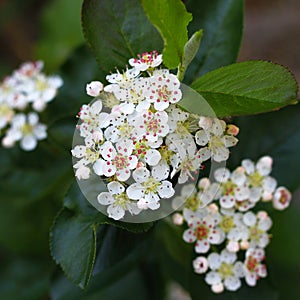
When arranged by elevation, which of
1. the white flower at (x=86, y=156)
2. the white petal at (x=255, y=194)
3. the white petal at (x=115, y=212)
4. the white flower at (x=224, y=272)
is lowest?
the white flower at (x=224, y=272)

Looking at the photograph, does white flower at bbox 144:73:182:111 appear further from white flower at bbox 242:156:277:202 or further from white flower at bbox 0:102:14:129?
white flower at bbox 0:102:14:129

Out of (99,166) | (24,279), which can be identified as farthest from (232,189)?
(24,279)

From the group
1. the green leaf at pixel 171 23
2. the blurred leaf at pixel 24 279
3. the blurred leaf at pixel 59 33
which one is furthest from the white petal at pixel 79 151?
the blurred leaf at pixel 59 33

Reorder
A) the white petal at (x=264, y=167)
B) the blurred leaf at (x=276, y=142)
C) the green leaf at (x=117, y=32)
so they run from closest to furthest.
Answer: the green leaf at (x=117, y=32)
the white petal at (x=264, y=167)
the blurred leaf at (x=276, y=142)

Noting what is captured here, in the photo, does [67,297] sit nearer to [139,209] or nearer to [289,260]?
[139,209]

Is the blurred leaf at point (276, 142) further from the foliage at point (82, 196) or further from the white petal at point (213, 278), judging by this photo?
the white petal at point (213, 278)

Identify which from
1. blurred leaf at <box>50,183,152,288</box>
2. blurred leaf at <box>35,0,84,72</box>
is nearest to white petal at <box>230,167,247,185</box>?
blurred leaf at <box>50,183,152,288</box>

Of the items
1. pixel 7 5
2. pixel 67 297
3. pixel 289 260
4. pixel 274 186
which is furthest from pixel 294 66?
pixel 67 297
